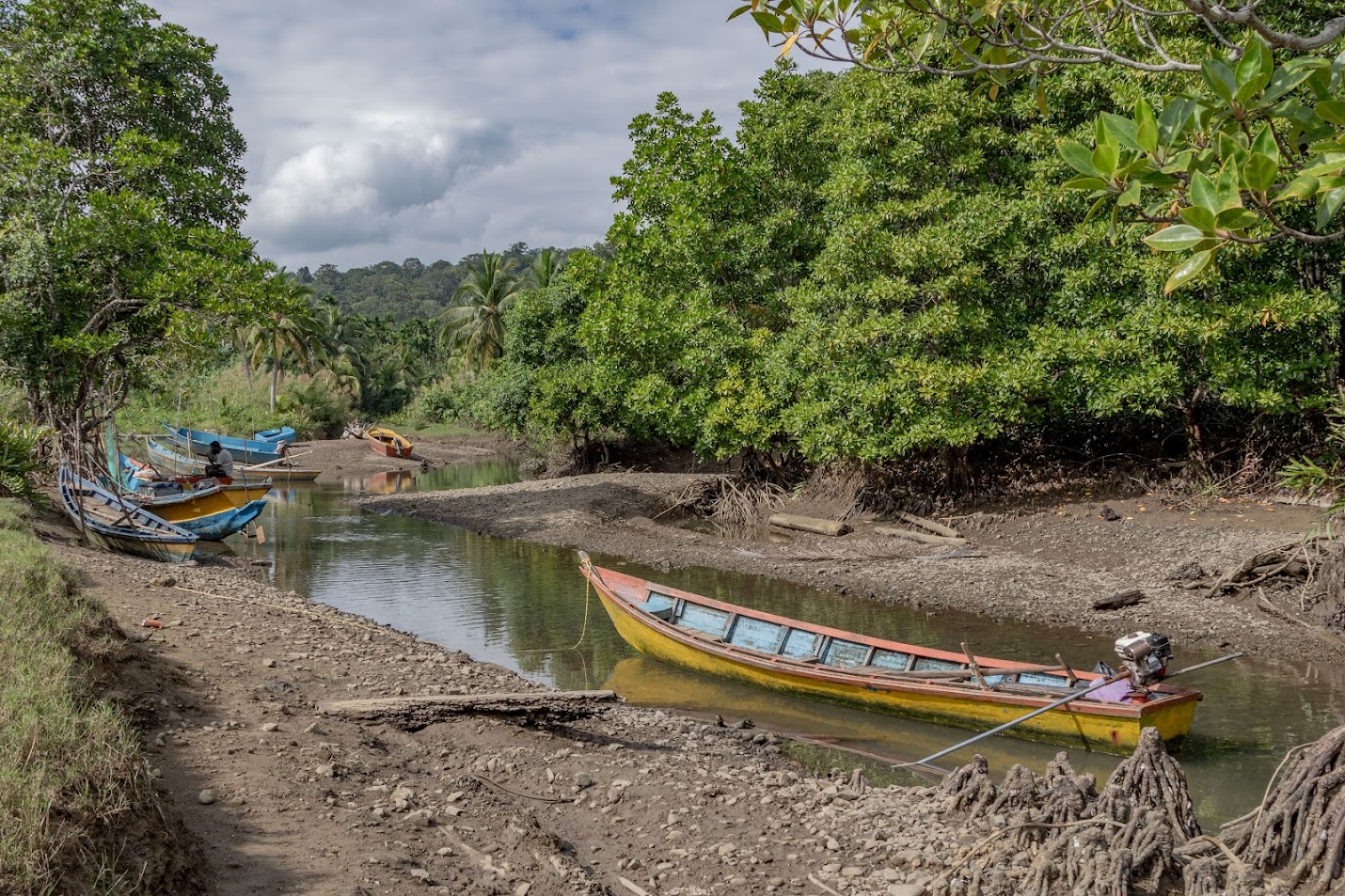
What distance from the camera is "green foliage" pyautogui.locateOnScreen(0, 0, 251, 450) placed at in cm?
1641

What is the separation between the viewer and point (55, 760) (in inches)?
200

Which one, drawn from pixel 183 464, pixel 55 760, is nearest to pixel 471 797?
pixel 55 760

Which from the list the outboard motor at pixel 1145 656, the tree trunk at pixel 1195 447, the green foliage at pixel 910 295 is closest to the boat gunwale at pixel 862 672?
the outboard motor at pixel 1145 656

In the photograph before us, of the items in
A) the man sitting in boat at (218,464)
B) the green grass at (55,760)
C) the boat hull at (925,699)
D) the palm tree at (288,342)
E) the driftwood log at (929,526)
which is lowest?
the boat hull at (925,699)

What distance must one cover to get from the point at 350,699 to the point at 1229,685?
10632mm

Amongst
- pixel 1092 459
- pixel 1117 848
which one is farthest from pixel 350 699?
pixel 1092 459

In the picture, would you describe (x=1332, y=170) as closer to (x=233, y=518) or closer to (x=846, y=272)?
(x=846, y=272)

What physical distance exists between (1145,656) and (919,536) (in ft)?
33.7

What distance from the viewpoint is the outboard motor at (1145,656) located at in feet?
30.9

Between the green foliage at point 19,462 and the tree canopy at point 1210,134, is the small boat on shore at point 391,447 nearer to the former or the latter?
the green foliage at point 19,462

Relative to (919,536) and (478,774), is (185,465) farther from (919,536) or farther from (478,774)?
(478,774)

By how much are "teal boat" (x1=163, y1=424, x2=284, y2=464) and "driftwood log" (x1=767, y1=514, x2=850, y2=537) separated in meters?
23.0

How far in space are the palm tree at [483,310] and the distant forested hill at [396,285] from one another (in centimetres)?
5011

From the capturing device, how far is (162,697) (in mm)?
8172
